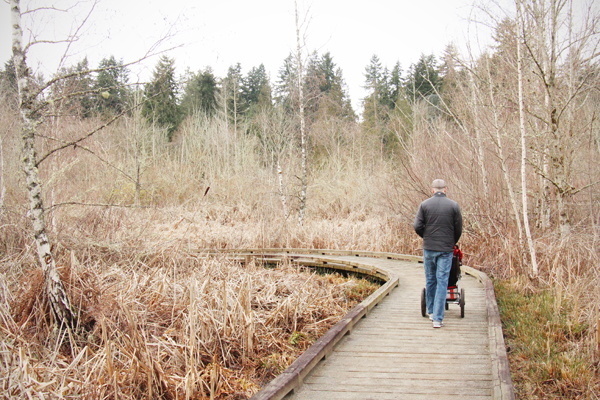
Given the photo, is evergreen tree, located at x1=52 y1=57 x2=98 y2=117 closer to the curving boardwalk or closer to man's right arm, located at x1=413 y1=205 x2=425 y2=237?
the curving boardwalk

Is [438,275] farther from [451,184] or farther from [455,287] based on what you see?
[451,184]

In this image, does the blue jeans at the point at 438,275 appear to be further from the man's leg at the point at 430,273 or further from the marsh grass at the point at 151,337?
the marsh grass at the point at 151,337

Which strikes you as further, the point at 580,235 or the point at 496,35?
the point at 496,35

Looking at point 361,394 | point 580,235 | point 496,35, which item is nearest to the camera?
point 361,394

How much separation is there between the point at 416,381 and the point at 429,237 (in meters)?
1.82

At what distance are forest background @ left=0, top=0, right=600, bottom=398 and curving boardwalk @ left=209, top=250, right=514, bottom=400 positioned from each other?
15.0 inches

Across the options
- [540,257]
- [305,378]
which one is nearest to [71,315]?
[305,378]

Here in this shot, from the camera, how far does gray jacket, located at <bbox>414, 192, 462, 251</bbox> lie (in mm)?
4910

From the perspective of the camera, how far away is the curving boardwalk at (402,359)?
3.45 metres

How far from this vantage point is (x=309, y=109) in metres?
16.5

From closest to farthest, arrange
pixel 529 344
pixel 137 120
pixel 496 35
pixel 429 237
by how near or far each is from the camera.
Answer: pixel 529 344
pixel 429 237
pixel 496 35
pixel 137 120

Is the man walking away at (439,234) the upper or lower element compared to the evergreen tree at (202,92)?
lower

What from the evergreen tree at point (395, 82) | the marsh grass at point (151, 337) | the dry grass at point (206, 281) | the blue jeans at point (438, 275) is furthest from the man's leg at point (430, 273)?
the evergreen tree at point (395, 82)

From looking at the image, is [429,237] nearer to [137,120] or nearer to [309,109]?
[309,109]
